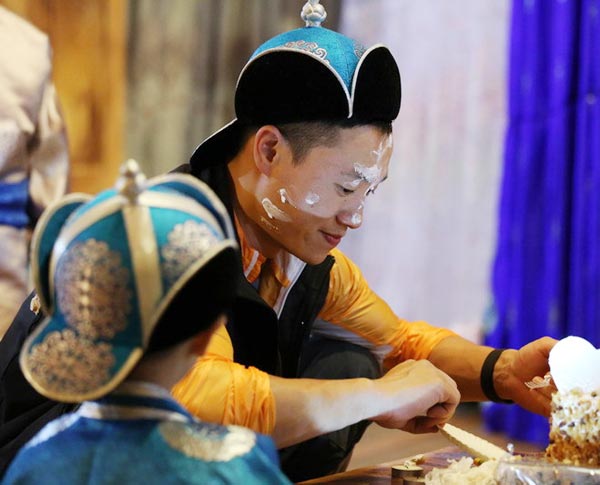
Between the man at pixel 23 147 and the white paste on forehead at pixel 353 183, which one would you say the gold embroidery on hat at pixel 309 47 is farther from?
the man at pixel 23 147

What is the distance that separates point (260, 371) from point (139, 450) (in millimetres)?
611

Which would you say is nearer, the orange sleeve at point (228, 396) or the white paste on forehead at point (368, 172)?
the orange sleeve at point (228, 396)

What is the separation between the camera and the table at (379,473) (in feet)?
5.64

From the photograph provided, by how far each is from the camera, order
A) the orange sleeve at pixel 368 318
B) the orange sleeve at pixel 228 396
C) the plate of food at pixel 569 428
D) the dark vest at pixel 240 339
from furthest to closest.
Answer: the orange sleeve at pixel 368 318 < the dark vest at pixel 240 339 < the orange sleeve at pixel 228 396 < the plate of food at pixel 569 428

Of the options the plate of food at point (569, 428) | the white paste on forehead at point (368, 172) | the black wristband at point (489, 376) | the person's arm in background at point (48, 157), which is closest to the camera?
the plate of food at point (569, 428)

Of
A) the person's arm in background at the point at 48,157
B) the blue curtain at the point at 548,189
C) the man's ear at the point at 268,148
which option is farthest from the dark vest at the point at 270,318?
the blue curtain at the point at 548,189

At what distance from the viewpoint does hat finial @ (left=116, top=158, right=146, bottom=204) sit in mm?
1030

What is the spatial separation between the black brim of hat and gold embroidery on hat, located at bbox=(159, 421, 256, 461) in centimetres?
97

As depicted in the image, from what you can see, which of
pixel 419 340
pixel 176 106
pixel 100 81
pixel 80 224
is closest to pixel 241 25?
pixel 176 106

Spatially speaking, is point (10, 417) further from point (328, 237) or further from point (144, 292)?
point (144, 292)

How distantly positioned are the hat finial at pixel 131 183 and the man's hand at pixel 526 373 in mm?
1167

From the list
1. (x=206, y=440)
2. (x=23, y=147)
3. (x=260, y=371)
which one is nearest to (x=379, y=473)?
(x=260, y=371)

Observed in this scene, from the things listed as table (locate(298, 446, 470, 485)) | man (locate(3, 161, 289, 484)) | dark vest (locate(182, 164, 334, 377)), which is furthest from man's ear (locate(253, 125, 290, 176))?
man (locate(3, 161, 289, 484))

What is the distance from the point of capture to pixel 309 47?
181 centimetres
